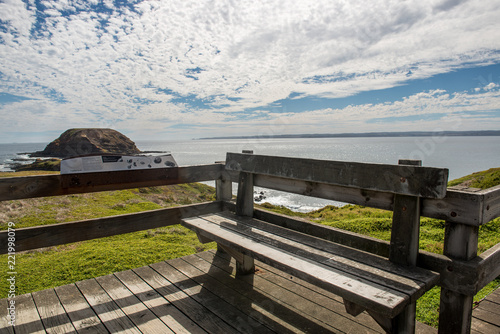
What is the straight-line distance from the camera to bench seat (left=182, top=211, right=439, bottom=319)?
65.7 inches

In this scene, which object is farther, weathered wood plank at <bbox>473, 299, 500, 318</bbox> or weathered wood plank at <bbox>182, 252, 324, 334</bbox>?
weathered wood plank at <bbox>473, 299, 500, 318</bbox>

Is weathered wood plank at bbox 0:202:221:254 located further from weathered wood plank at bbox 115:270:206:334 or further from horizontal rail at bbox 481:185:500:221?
horizontal rail at bbox 481:185:500:221

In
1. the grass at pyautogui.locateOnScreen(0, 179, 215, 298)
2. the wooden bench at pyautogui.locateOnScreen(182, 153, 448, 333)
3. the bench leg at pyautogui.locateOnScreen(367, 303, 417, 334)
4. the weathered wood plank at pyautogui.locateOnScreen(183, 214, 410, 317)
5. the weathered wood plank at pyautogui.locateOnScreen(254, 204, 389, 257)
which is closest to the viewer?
the weathered wood plank at pyautogui.locateOnScreen(183, 214, 410, 317)

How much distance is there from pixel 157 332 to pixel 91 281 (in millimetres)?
1371

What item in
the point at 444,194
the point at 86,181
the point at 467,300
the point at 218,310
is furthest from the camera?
the point at 86,181

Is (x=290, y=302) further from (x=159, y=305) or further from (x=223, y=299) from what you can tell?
(x=159, y=305)

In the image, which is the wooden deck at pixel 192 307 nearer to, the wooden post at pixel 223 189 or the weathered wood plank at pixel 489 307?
the weathered wood plank at pixel 489 307

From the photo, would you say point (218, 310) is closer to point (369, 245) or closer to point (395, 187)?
point (369, 245)

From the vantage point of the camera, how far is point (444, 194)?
5.81ft

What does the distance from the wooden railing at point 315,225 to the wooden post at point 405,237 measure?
0.30 ft

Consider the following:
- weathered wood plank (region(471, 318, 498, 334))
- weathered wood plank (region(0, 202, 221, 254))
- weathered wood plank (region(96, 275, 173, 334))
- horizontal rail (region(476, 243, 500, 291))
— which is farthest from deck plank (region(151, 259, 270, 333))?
weathered wood plank (region(471, 318, 498, 334))

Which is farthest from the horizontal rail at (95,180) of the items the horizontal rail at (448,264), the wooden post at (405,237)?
the wooden post at (405,237)

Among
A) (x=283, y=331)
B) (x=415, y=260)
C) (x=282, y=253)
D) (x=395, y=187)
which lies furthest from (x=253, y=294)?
(x=395, y=187)

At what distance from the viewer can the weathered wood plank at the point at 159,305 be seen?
2.47m
